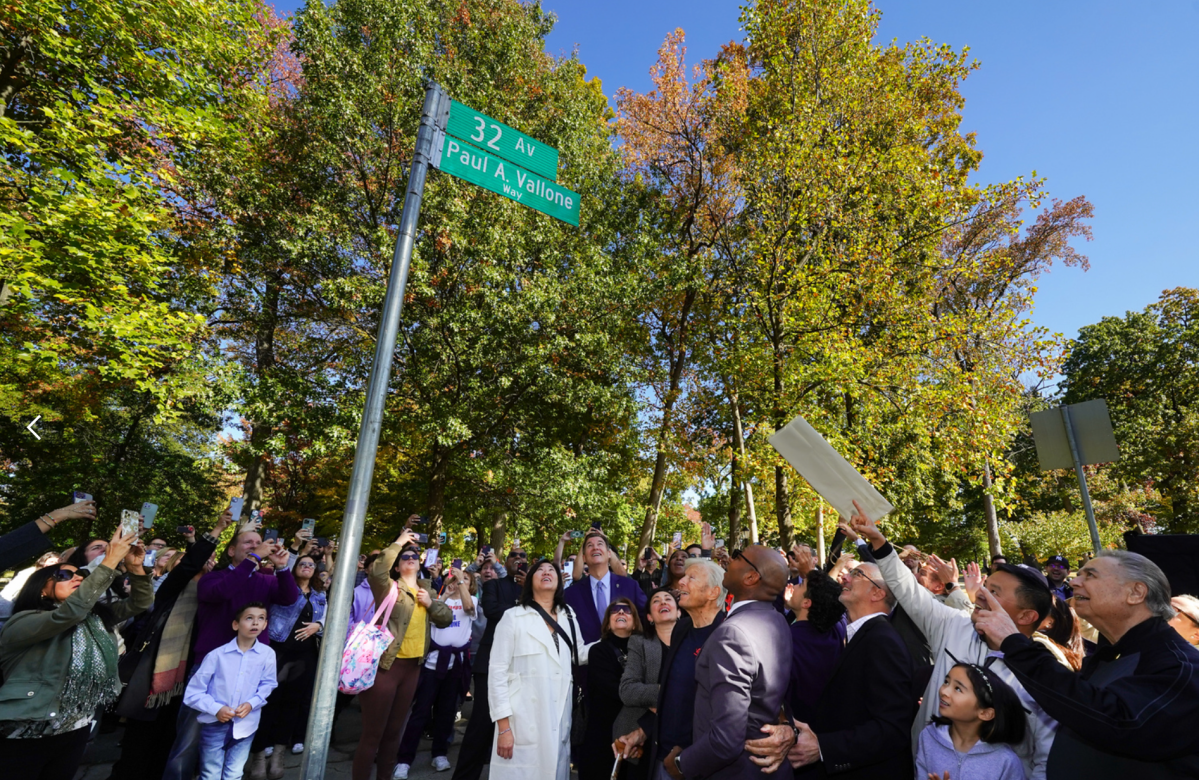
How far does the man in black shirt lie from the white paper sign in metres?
1.01

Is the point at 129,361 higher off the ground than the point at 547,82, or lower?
lower

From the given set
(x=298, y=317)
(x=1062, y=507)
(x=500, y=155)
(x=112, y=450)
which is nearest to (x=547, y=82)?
(x=298, y=317)

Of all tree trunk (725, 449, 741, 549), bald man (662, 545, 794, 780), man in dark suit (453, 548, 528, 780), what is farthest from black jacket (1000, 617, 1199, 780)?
tree trunk (725, 449, 741, 549)

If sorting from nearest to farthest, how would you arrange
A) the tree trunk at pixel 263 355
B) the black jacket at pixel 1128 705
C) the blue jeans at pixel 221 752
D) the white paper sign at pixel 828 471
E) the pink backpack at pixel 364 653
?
1. the black jacket at pixel 1128 705
2. the white paper sign at pixel 828 471
3. the blue jeans at pixel 221 752
4. the pink backpack at pixel 364 653
5. the tree trunk at pixel 263 355

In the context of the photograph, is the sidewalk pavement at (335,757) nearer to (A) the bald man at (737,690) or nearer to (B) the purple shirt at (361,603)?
(B) the purple shirt at (361,603)

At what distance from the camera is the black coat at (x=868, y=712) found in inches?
110

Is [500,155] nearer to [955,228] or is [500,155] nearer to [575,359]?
[575,359]

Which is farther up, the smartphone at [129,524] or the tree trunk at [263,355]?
the tree trunk at [263,355]

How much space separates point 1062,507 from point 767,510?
60.7ft

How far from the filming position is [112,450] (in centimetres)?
1853

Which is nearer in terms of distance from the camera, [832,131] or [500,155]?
[500,155]

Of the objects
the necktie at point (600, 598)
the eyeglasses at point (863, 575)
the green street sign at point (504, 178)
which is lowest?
the necktie at point (600, 598)

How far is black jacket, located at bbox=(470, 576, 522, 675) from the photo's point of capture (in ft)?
18.2

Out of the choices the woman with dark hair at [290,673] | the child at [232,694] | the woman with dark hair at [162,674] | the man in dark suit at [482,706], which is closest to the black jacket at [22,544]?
the woman with dark hair at [162,674]
